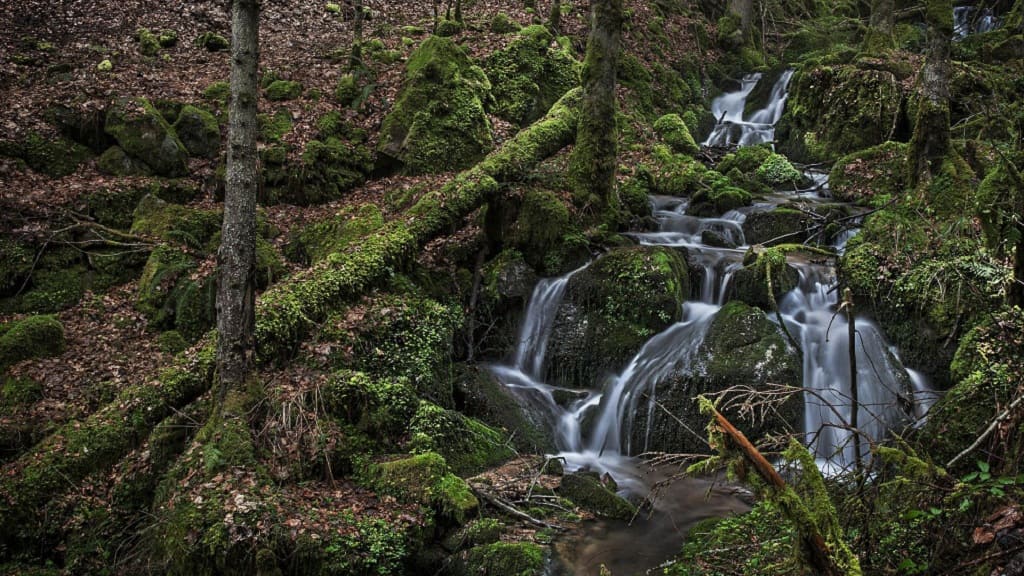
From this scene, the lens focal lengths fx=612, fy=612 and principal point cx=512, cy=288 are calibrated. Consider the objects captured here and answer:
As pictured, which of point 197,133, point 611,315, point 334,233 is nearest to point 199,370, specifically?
point 334,233

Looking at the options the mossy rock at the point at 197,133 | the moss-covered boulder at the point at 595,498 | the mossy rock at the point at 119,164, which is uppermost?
the mossy rock at the point at 197,133

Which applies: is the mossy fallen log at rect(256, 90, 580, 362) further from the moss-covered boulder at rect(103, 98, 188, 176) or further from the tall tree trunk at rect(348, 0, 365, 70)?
the tall tree trunk at rect(348, 0, 365, 70)

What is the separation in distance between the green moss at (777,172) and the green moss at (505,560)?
1122cm

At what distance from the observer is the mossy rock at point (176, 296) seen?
827cm

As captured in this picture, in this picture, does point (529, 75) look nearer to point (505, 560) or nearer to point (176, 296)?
point (176, 296)

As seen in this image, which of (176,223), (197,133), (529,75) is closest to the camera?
(176,223)

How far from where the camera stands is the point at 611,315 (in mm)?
9391

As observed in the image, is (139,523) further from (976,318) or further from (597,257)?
(976,318)

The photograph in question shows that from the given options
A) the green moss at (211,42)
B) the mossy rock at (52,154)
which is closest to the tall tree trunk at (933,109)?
the mossy rock at (52,154)

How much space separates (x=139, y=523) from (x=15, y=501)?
117 centimetres

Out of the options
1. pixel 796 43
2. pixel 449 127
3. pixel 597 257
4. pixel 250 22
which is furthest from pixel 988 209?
pixel 796 43

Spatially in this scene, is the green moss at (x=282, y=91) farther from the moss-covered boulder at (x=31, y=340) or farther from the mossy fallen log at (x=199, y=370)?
the moss-covered boulder at (x=31, y=340)

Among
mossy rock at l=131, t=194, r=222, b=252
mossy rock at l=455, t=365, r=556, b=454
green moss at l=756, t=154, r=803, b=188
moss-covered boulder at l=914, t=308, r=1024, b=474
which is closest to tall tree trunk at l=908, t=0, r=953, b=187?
green moss at l=756, t=154, r=803, b=188

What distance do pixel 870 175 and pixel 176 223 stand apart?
1270 centimetres
